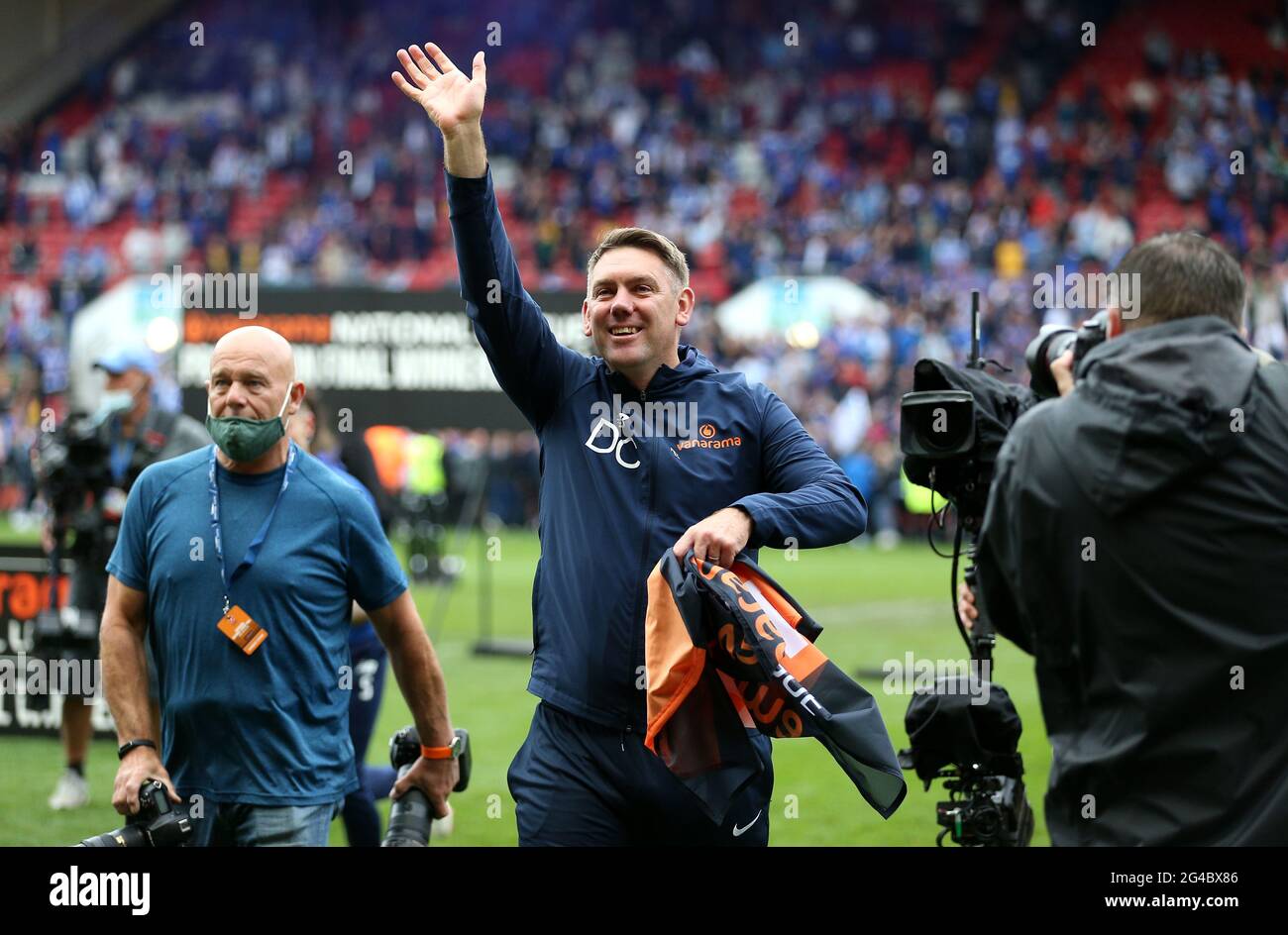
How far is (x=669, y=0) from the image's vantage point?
3666 centimetres

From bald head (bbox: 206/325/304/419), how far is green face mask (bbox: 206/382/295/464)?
32 mm

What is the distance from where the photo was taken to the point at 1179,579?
2.89 meters

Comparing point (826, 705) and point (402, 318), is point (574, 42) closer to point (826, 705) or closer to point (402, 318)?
point (402, 318)

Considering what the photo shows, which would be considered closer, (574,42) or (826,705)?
(826,705)

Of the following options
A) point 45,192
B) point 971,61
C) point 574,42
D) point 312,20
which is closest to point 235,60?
point 312,20

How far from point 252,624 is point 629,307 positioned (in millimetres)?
1323

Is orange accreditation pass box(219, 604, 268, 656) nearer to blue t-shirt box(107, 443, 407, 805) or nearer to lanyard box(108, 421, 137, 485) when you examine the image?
blue t-shirt box(107, 443, 407, 805)

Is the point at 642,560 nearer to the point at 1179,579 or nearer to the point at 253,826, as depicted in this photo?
the point at 253,826

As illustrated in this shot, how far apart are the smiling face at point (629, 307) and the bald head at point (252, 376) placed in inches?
37.8

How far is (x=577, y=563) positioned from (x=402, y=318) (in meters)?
7.13

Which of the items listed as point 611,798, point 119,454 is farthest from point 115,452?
point 611,798

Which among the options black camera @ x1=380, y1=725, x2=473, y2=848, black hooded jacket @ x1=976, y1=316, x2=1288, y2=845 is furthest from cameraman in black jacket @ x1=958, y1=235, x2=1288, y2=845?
black camera @ x1=380, y1=725, x2=473, y2=848

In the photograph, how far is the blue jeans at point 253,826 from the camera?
159 inches

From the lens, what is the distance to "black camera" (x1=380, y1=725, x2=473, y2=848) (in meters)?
4.21
